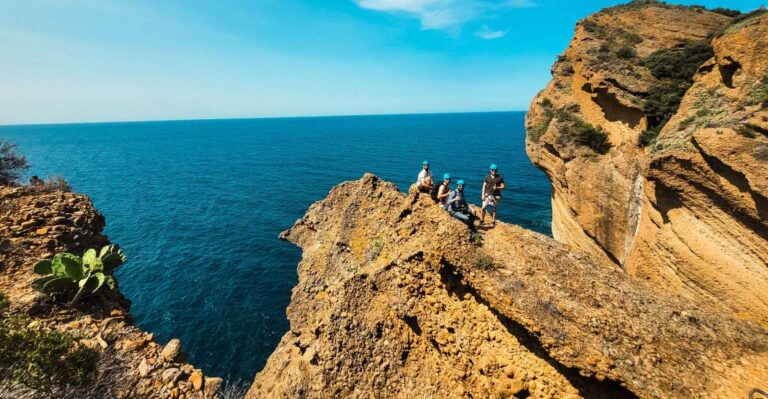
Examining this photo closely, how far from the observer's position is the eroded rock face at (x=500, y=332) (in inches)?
418

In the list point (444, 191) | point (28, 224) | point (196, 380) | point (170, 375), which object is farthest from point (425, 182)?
point (28, 224)

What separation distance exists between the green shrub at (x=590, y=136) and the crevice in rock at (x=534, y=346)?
18.3 meters

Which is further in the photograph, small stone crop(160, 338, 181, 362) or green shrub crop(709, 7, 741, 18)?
green shrub crop(709, 7, 741, 18)

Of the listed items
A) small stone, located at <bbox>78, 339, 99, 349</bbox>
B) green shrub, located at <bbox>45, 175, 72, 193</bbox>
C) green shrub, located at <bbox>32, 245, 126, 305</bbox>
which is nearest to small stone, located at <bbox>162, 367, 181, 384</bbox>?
small stone, located at <bbox>78, 339, 99, 349</bbox>

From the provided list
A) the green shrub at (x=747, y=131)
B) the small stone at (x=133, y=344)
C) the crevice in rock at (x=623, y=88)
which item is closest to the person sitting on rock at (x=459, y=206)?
the green shrub at (x=747, y=131)

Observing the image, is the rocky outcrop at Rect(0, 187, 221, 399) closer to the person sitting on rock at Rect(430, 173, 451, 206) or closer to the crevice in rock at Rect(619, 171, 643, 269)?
the person sitting on rock at Rect(430, 173, 451, 206)

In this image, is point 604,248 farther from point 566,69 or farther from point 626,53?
point 566,69

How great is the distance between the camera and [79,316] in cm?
1327

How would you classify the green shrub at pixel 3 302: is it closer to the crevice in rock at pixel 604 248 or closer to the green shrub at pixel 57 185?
the green shrub at pixel 57 185

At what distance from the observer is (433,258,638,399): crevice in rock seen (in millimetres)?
10688

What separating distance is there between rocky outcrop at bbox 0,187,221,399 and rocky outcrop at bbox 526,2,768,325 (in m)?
20.1

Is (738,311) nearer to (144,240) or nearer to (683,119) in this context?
(683,119)

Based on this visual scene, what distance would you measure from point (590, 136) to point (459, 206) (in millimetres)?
16078

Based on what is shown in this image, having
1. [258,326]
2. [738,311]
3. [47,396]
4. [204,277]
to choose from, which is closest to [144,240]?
[204,277]
